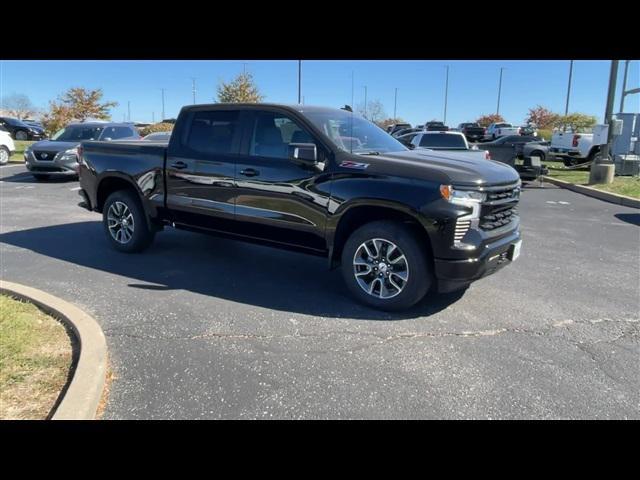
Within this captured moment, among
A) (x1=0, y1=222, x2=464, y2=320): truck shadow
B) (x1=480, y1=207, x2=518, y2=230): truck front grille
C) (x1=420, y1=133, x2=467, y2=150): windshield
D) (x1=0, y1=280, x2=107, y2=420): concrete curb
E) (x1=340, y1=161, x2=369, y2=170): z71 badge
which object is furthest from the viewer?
(x1=420, y1=133, x2=467, y2=150): windshield

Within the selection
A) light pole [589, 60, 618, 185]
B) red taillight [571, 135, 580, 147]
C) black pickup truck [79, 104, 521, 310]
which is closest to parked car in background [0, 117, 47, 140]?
black pickup truck [79, 104, 521, 310]

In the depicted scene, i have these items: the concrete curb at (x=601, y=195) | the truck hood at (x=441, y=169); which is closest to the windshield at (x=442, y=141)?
the concrete curb at (x=601, y=195)

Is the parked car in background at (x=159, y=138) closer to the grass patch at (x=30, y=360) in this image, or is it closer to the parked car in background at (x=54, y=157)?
the parked car in background at (x=54, y=157)

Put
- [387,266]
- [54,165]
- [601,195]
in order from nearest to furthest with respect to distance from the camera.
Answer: [387,266] → [601,195] → [54,165]

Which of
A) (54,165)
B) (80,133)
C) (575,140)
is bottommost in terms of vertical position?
(54,165)

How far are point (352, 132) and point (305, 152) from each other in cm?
85

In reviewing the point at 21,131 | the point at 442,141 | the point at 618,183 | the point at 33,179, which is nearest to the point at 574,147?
the point at 618,183

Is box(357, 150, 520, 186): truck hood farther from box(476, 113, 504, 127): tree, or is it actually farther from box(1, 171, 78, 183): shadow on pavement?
box(476, 113, 504, 127): tree

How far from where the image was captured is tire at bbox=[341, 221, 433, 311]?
428 cm

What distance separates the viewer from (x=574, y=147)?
64.0 ft

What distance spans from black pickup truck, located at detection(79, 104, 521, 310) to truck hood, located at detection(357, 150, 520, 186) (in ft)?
0.03

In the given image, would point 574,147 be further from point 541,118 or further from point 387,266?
point 541,118
